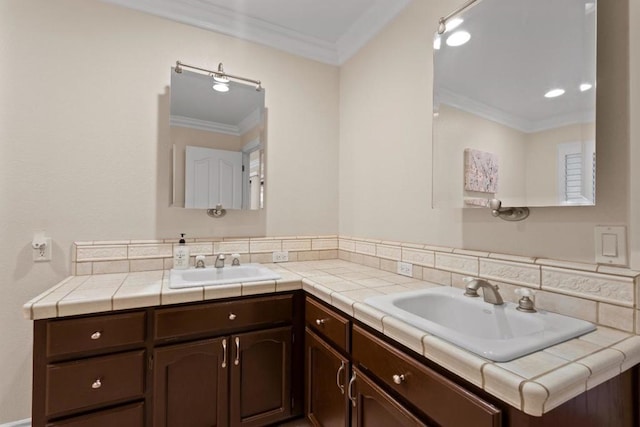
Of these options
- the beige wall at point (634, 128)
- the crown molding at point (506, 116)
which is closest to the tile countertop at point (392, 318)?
the beige wall at point (634, 128)

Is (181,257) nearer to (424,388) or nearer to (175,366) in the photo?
(175,366)

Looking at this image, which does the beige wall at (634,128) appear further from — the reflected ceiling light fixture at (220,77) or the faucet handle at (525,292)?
the reflected ceiling light fixture at (220,77)

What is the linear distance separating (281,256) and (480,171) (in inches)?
55.5

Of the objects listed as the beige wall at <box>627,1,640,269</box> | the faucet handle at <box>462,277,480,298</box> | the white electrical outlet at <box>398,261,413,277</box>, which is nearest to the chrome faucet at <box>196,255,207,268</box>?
the white electrical outlet at <box>398,261,413,277</box>

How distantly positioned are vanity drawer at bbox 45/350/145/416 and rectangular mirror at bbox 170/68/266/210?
36.4 inches

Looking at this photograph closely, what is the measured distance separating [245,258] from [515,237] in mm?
1580

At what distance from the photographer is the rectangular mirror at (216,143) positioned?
1938 mm

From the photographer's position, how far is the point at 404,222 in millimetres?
1814

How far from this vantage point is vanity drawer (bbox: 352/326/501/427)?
76 cm

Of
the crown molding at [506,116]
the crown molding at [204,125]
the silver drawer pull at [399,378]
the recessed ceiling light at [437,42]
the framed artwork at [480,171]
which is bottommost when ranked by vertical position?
the silver drawer pull at [399,378]

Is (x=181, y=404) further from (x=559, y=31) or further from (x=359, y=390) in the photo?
(x=559, y=31)

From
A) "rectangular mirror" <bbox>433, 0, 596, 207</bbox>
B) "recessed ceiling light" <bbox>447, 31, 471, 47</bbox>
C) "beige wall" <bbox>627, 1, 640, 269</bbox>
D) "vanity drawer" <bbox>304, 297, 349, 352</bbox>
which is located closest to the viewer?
"beige wall" <bbox>627, 1, 640, 269</bbox>

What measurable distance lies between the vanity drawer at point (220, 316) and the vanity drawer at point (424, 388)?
56 cm

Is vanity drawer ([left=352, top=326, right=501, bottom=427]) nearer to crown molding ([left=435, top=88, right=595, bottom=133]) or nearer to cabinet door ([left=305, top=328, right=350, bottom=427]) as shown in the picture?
cabinet door ([left=305, top=328, right=350, bottom=427])
